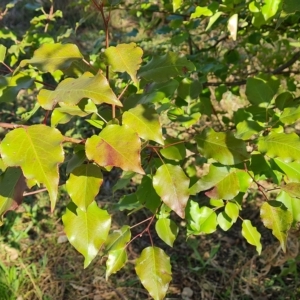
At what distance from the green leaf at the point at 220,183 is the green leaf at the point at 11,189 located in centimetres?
31

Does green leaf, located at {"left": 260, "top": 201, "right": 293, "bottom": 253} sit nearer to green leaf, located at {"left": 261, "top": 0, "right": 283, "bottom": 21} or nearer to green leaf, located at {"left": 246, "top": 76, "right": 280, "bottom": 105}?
green leaf, located at {"left": 246, "top": 76, "right": 280, "bottom": 105}

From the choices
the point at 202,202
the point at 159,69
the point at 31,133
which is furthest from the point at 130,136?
the point at 202,202

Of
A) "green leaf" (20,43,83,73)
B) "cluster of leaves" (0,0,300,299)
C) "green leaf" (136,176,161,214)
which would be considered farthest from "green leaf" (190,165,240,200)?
"green leaf" (20,43,83,73)

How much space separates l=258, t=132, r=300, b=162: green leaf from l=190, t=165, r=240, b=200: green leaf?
0.08 m

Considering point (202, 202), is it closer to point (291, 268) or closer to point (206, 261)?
point (206, 261)

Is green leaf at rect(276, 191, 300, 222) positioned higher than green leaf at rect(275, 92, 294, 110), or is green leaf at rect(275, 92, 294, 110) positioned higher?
green leaf at rect(275, 92, 294, 110)

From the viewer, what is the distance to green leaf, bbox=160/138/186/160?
820mm

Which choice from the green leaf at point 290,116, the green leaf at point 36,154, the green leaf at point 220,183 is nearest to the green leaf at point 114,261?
the green leaf at point 220,183

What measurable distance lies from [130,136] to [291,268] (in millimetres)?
1270

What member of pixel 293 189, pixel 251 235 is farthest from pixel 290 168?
pixel 251 235

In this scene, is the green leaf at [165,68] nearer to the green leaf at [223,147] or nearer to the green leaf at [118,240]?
the green leaf at [223,147]

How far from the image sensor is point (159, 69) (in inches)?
34.1

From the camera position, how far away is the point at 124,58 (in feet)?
2.50

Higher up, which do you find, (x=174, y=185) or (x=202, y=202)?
(x=174, y=185)
